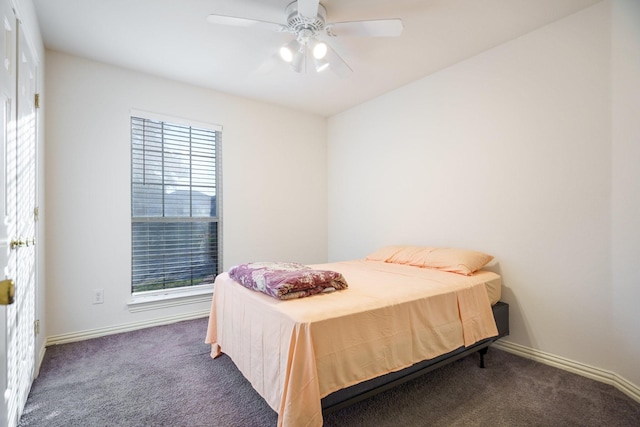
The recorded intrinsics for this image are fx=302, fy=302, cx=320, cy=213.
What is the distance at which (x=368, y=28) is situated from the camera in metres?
2.02

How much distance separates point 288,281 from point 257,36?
1946mm

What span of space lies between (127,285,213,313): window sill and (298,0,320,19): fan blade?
286 cm

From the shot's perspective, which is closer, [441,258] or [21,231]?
[21,231]

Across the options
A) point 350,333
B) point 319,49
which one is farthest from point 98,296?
point 319,49

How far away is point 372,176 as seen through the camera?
379 cm

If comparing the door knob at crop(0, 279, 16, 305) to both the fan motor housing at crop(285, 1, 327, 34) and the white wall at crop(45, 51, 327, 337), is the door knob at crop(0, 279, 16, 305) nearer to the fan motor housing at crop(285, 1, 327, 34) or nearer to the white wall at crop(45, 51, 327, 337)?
the fan motor housing at crop(285, 1, 327, 34)

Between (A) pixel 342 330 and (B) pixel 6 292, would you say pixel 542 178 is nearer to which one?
(A) pixel 342 330

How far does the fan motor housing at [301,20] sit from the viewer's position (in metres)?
2.00

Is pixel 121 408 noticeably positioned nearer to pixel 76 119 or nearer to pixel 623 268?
pixel 76 119

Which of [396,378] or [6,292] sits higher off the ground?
[6,292]

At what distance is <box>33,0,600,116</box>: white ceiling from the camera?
2.08 m

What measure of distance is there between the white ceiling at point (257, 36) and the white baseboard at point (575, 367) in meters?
2.50

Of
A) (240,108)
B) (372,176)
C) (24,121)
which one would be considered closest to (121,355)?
(24,121)

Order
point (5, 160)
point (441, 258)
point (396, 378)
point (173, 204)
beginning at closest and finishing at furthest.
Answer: point (5, 160) < point (396, 378) < point (441, 258) < point (173, 204)
